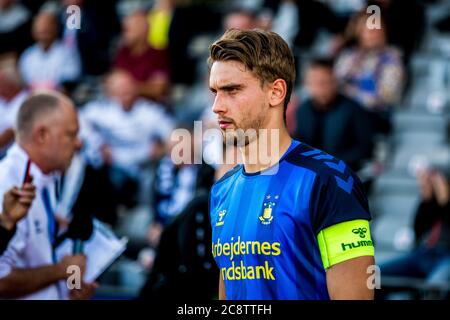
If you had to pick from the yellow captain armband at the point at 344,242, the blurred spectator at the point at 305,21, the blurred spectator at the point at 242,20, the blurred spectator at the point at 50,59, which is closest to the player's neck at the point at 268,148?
the yellow captain armband at the point at 344,242

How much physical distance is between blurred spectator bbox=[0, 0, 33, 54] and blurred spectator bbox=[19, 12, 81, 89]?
2.34ft

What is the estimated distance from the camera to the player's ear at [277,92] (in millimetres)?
3826

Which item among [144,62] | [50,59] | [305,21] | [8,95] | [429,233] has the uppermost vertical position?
[305,21]

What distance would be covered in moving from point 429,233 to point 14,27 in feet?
24.5

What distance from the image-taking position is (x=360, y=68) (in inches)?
400

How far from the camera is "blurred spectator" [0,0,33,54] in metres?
13.5

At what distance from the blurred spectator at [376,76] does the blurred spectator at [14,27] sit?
5361mm

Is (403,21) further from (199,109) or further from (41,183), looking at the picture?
(41,183)

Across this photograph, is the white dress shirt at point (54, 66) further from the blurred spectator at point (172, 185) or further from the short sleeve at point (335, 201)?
the short sleeve at point (335, 201)

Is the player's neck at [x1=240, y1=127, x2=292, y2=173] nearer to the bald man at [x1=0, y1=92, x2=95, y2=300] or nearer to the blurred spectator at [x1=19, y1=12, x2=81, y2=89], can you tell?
the bald man at [x1=0, y1=92, x2=95, y2=300]

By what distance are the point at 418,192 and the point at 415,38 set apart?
1.93 m

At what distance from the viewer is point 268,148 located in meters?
3.87

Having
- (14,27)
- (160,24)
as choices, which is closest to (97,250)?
(160,24)

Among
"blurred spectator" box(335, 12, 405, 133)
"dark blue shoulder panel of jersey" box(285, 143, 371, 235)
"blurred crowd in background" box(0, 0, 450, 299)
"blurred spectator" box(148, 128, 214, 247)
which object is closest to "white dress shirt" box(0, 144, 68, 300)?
"blurred crowd in background" box(0, 0, 450, 299)
